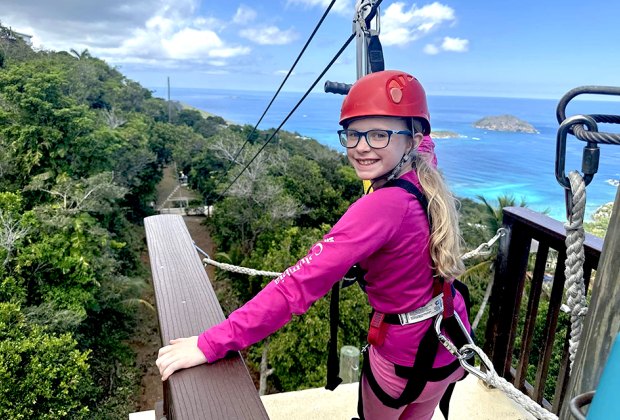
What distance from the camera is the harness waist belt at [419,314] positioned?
1319mm

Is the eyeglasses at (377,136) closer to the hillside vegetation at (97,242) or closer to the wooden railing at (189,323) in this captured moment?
the wooden railing at (189,323)

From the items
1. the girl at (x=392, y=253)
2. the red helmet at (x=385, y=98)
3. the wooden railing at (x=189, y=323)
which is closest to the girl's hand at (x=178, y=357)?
the wooden railing at (x=189, y=323)

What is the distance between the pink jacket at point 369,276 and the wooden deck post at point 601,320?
0.53 metres

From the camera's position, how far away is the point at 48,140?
45.6 feet

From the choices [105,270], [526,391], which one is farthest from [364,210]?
[105,270]

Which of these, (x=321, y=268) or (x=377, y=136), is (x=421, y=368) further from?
(x=377, y=136)

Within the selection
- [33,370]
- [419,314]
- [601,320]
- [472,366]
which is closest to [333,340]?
[419,314]

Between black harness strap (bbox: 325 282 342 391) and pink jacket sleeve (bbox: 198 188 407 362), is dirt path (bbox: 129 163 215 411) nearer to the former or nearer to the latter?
black harness strap (bbox: 325 282 342 391)

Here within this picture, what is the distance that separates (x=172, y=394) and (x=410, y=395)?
805 mm

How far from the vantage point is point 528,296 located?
1.98m

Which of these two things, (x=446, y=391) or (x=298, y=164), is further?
(x=298, y=164)

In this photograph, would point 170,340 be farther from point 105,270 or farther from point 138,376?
point 138,376

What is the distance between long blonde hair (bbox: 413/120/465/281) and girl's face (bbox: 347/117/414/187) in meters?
0.09

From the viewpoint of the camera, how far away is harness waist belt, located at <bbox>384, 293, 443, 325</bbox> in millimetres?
1319
